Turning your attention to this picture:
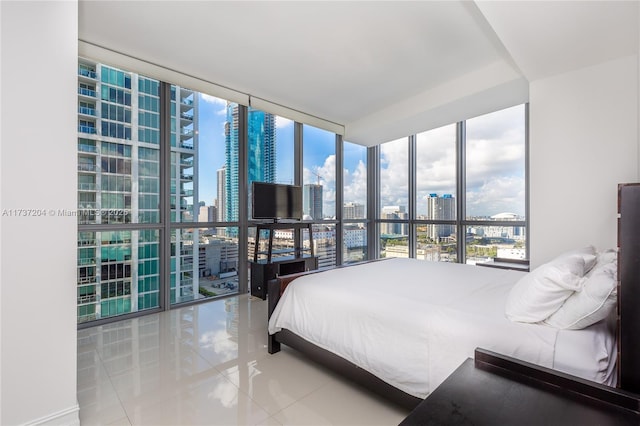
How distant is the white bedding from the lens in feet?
4.26

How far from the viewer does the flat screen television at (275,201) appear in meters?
4.11

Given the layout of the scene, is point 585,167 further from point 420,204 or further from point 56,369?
point 56,369

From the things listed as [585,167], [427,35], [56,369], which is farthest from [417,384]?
[427,35]

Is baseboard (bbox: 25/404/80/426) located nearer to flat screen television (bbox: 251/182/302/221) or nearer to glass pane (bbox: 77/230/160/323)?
glass pane (bbox: 77/230/160/323)

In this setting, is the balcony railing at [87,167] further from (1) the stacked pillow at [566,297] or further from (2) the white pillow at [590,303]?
(2) the white pillow at [590,303]

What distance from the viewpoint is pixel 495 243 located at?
451 cm

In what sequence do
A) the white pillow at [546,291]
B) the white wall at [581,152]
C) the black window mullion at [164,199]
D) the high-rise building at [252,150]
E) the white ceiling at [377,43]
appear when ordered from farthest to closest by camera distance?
the high-rise building at [252,150] → the black window mullion at [164,199] → the white wall at [581,152] → the white ceiling at [377,43] → the white pillow at [546,291]

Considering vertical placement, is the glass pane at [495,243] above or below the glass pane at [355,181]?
below

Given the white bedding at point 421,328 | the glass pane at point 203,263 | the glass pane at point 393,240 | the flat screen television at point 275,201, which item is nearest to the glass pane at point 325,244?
the flat screen television at point 275,201

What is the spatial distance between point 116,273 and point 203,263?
3.23 ft

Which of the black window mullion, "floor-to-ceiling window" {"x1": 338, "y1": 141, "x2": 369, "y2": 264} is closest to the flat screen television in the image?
the black window mullion

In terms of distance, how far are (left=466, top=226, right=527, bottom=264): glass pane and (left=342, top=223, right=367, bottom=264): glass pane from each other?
2.07 m

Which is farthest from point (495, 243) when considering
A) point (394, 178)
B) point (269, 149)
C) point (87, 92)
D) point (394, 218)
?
point (87, 92)

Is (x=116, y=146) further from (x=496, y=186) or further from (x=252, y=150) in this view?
(x=496, y=186)
